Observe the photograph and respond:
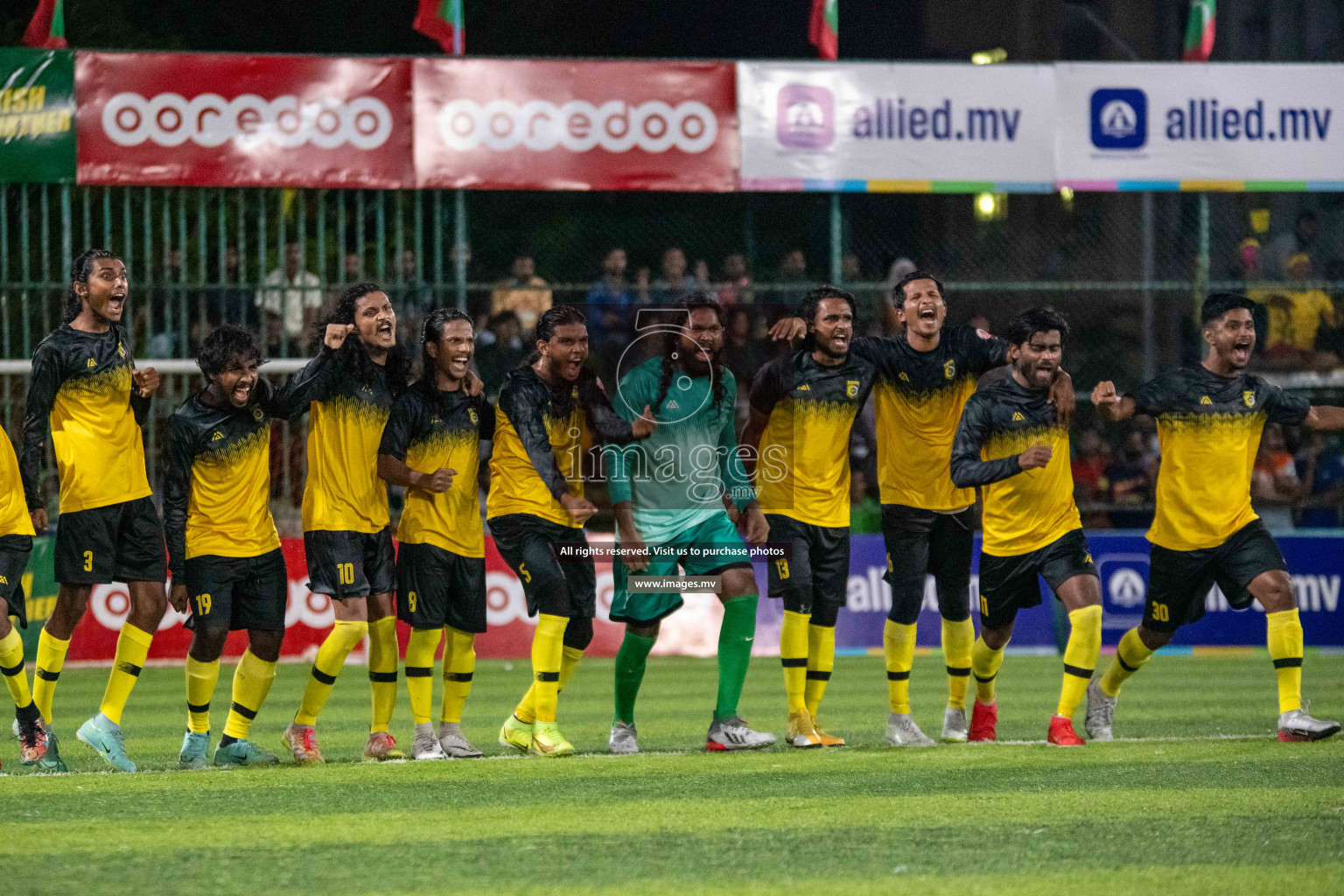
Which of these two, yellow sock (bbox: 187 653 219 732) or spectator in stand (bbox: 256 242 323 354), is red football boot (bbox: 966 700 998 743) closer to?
yellow sock (bbox: 187 653 219 732)

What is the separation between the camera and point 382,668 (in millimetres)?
8539

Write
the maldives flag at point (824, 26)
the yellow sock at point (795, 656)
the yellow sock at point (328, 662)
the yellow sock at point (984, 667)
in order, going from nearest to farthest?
1. the yellow sock at point (328, 662)
2. the yellow sock at point (795, 656)
3. the yellow sock at point (984, 667)
4. the maldives flag at point (824, 26)

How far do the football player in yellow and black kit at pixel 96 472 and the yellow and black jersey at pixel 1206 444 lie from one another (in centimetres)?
503

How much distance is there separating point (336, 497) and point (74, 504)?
4.32ft

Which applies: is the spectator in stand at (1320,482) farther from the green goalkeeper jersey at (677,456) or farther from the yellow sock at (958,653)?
the green goalkeeper jersey at (677,456)

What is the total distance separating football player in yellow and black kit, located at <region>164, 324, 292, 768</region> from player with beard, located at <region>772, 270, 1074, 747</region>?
3.09 m

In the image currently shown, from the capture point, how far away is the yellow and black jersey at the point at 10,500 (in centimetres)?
823

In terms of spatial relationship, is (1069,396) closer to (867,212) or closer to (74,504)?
(74,504)

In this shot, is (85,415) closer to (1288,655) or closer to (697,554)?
(697,554)

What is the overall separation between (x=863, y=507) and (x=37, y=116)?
8211 mm

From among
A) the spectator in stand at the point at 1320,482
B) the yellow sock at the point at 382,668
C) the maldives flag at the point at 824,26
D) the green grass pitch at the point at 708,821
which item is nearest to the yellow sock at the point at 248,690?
the green grass pitch at the point at 708,821

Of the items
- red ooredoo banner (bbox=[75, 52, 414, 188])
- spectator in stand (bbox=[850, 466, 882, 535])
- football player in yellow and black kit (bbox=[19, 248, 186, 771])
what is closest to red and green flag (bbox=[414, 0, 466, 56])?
red ooredoo banner (bbox=[75, 52, 414, 188])

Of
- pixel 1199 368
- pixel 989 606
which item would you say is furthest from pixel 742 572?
pixel 1199 368

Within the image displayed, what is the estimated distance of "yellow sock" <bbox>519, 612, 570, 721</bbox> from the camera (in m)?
8.50
